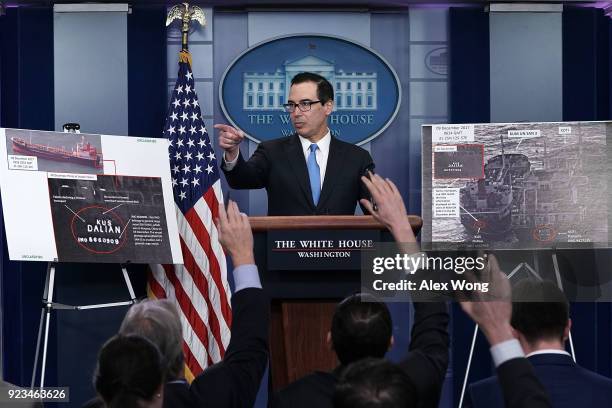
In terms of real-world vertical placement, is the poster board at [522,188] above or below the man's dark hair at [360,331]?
above

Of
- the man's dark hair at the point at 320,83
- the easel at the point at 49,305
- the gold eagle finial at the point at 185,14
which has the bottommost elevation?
the easel at the point at 49,305

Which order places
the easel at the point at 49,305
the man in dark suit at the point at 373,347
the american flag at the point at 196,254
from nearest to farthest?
1. the man in dark suit at the point at 373,347
2. the easel at the point at 49,305
3. the american flag at the point at 196,254

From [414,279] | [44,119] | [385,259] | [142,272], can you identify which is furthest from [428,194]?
[414,279]

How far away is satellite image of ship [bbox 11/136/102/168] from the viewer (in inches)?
206

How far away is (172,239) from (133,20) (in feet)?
4.99

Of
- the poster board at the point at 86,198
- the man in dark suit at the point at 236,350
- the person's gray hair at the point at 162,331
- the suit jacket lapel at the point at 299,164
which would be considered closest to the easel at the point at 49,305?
the poster board at the point at 86,198

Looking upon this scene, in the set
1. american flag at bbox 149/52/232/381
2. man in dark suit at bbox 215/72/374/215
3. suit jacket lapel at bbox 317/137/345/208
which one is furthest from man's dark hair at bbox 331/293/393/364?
american flag at bbox 149/52/232/381

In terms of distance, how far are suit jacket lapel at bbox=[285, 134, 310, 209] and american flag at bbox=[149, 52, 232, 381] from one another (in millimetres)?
1300

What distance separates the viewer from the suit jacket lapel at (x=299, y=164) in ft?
14.4

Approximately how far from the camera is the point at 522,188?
574 centimetres

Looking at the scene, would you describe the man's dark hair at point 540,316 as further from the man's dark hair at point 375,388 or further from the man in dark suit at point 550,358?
the man's dark hair at point 375,388

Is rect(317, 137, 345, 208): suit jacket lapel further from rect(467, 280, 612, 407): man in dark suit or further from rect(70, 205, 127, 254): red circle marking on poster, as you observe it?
rect(467, 280, 612, 407): man in dark suit

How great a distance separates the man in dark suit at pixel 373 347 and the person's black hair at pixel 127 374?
1.17ft

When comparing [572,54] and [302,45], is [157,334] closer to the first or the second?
[302,45]
